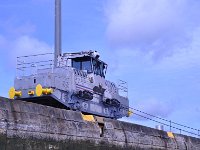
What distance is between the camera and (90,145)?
43.3ft

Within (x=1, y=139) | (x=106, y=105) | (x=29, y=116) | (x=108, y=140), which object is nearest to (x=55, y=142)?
(x=29, y=116)

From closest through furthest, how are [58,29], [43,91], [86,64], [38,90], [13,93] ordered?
1. [43,91]
2. [38,90]
3. [13,93]
4. [86,64]
5. [58,29]

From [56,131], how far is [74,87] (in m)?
7.31

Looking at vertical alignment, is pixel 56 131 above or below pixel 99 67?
below

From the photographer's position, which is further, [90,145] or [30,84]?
[30,84]

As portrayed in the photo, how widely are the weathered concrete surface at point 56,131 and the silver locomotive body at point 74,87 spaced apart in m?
3.67

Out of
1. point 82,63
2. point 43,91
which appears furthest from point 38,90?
point 82,63

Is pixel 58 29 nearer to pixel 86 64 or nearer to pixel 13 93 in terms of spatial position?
pixel 86 64

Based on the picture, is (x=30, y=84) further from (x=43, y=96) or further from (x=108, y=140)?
(x=108, y=140)

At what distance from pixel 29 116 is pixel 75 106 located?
784cm

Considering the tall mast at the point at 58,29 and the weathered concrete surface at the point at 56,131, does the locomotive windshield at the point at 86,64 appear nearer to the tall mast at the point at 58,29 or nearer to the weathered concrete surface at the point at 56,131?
the tall mast at the point at 58,29

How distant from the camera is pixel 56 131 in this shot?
11781 mm

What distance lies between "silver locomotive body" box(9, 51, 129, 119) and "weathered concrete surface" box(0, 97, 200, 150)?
3.67 metres

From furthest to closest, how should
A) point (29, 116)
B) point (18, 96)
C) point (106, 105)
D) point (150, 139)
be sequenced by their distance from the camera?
point (106, 105) → point (18, 96) → point (150, 139) → point (29, 116)
